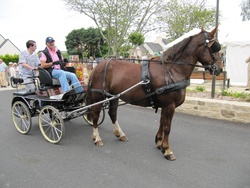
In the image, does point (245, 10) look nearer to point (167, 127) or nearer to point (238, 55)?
point (238, 55)

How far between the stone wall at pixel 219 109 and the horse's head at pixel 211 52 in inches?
97.6

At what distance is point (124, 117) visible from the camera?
6.28 meters

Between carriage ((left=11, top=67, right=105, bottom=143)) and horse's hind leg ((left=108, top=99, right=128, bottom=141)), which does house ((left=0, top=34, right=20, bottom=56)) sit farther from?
horse's hind leg ((left=108, top=99, right=128, bottom=141))

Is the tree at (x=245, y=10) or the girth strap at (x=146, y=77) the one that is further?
the tree at (x=245, y=10)

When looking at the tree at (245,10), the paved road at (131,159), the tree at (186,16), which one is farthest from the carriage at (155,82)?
the tree at (245,10)

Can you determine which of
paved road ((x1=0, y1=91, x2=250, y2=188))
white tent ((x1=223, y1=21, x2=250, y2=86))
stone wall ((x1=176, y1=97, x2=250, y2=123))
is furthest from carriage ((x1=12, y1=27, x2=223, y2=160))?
white tent ((x1=223, y1=21, x2=250, y2=86))

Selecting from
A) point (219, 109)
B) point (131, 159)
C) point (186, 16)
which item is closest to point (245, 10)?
point (186, 16)

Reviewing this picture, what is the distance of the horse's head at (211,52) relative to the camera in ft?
10.7

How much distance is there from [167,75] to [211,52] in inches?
29.7

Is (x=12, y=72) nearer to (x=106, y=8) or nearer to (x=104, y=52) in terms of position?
(x=106, y=8)

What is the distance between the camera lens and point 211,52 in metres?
3.32

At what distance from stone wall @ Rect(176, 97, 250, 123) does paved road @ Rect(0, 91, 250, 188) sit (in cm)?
26

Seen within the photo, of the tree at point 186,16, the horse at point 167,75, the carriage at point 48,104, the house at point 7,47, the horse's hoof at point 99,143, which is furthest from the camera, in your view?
the house at point 7,47

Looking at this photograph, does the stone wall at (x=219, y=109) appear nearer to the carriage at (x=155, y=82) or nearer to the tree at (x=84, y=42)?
the carriage at (x=155, y=82)
